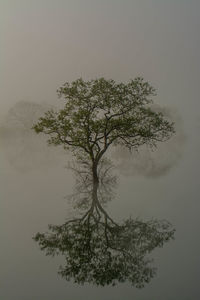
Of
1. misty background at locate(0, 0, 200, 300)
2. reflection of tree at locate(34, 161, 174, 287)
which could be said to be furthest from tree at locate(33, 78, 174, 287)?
misty background at locate(0, 0, 200, 300)

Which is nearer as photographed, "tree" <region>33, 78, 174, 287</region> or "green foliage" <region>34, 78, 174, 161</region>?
"tree" <region>33, 78, 174, 287</region>

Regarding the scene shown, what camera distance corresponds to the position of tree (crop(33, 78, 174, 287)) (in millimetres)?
1645

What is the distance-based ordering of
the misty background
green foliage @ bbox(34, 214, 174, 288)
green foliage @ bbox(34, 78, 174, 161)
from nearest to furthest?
1. green foliage @ bbox(34, 214, 174, 288)
2. green foliage @ bbox(34, 78, 174, 161)
3. the misty background

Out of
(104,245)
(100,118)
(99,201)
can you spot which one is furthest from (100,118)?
(104,245)

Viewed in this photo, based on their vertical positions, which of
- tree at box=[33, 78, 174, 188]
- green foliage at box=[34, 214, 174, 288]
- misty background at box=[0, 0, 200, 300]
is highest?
misty background at box=[0, 0, 200, 300]

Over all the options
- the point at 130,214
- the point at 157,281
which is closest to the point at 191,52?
the point at 130,214

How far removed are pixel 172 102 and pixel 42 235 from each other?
2.54 meters

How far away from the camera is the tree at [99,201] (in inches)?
64.7

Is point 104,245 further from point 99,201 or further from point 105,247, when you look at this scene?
point 99,201

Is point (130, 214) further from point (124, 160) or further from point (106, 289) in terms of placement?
point (124, 160)

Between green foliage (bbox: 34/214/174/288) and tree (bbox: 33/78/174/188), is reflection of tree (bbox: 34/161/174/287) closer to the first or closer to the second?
green foliage (bbox: 34/214/174/288)

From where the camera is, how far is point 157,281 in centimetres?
156

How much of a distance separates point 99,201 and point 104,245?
3.00 feet

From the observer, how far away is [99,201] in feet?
8.96
